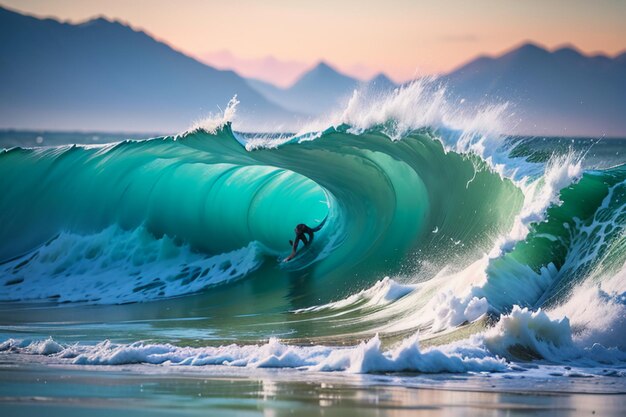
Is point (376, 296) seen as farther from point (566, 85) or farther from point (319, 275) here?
point (566, 85)

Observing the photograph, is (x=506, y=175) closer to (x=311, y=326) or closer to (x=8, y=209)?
(x=311, y=326)

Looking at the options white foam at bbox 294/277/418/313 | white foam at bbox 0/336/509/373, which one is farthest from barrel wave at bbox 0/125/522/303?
white foam at bbox 0/336/509/373

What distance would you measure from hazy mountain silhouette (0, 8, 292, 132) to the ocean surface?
114202 mm

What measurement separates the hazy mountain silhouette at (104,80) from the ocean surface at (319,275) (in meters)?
114

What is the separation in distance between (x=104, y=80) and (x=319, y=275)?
135 metres

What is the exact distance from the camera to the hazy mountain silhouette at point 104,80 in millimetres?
137250

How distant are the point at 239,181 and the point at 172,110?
12371 cm

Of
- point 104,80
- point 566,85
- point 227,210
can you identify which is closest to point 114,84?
point 104,80

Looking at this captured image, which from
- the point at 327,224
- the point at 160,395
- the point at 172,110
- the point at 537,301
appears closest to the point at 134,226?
the point at 327,224

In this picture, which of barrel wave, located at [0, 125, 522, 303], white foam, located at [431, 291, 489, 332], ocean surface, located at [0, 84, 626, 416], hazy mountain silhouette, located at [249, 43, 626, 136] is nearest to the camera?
ocean surface, located at [0, 84, 626, 416]

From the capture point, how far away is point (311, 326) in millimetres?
12328

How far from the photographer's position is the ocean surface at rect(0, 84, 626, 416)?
8438 millimetres

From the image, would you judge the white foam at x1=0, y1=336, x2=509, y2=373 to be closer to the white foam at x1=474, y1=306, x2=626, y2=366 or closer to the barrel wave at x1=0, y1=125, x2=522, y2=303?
the white foam at x1=474, y1=306, x2=626, y2=366

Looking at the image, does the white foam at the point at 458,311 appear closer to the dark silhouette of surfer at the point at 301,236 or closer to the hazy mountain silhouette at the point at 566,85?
the dark silhouette of surfer at the point at 301,236
